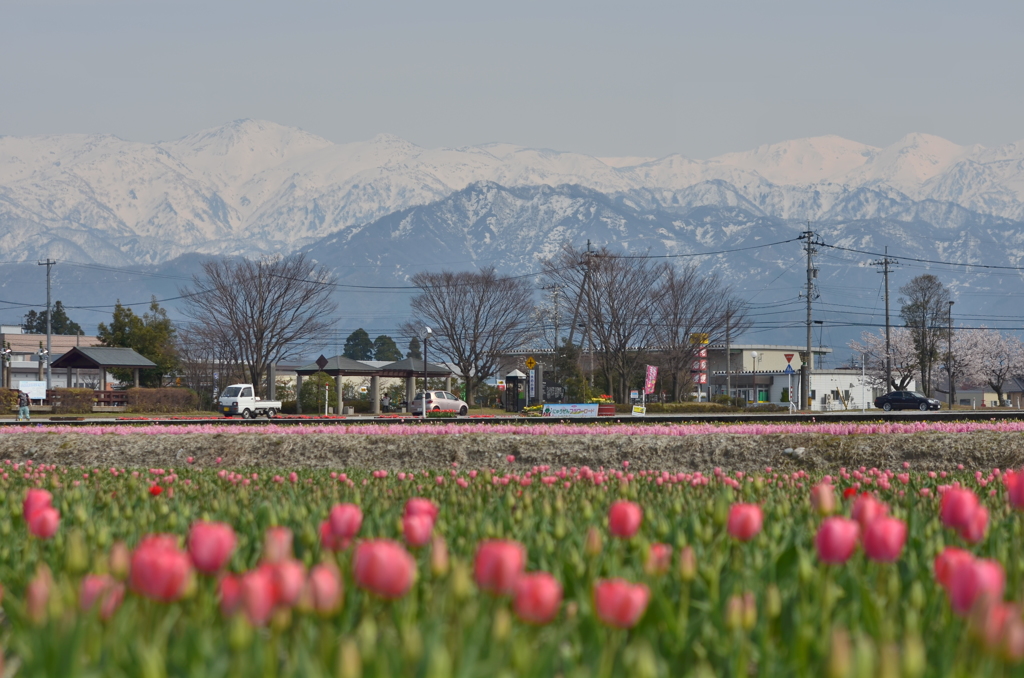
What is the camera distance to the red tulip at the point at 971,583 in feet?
7.09

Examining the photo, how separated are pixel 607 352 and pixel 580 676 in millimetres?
57373

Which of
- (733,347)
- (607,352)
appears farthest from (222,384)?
(733,347)

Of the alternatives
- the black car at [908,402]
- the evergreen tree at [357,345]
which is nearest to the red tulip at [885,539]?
the black car at [908,402]

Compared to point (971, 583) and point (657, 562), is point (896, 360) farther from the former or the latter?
point (971, 583)

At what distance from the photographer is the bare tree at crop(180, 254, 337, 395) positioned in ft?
195

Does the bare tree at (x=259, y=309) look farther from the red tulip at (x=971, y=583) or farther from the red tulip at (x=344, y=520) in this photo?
the red tulip at (x=971, y=583)

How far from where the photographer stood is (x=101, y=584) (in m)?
2.49

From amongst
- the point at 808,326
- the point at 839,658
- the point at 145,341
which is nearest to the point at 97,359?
the point at 145,341

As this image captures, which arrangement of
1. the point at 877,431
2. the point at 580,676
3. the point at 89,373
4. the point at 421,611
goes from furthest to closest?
1. the point at 89,373
2. the point at 877,431
3. the point at 421,611
4. the point at 580,676

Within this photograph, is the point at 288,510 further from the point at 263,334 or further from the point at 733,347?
the point at 733,347

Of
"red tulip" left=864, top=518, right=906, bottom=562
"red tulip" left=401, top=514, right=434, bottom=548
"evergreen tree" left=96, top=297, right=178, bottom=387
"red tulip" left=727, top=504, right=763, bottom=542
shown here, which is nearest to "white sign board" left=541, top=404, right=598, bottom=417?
"evergreen tree" left=96, top=297, right=178, bottom=387

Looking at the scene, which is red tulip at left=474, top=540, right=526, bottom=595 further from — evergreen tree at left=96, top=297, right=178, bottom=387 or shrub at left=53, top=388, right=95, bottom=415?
evergreen tree at left=96, top=297, right=178, bottom=387

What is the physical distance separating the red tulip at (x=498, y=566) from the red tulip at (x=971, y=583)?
40.1 inches

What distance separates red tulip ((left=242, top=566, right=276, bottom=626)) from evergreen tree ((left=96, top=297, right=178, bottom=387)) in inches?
2447
